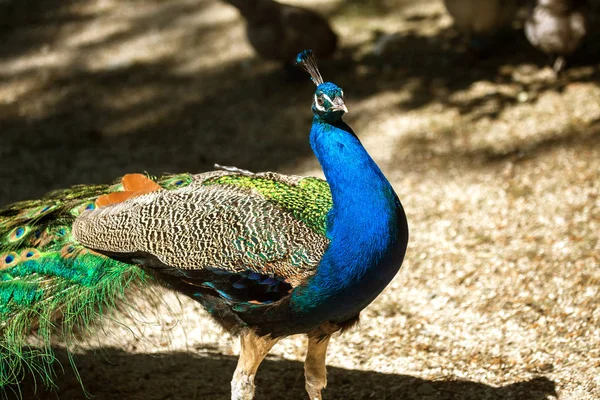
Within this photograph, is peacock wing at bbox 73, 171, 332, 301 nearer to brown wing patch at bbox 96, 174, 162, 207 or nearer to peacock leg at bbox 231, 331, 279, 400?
brown wing patch at bbox 96, 174, 162, 207

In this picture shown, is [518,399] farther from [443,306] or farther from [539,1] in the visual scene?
[539,1]

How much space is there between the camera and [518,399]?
139 inches

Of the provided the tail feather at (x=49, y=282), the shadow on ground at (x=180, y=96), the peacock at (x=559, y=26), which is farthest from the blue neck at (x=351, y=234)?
the peacock at (x=559, y=26)

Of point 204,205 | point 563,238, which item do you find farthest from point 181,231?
point 563,238

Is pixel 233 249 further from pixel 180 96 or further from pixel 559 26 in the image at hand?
pixel 180 96

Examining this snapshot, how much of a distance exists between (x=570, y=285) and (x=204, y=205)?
2.27 metres

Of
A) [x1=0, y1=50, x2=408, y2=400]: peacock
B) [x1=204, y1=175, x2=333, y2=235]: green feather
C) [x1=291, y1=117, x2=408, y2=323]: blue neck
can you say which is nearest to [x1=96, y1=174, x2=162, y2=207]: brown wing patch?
[x1=0, y1=50, x2=408, y2=400]: peacock

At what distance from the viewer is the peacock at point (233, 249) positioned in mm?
2830

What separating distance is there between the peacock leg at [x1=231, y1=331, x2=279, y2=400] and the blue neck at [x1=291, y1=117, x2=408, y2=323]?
0.31 m

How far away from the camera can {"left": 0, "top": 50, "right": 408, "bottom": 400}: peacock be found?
2.83 metres

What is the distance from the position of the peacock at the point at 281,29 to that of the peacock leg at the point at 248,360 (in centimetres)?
450

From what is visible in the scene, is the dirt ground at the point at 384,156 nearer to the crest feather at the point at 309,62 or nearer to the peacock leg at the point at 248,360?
the peacock leg at the point at 248,360

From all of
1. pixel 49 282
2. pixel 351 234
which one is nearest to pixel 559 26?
pixel 351 234

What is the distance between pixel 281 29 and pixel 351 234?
4.69 metres
